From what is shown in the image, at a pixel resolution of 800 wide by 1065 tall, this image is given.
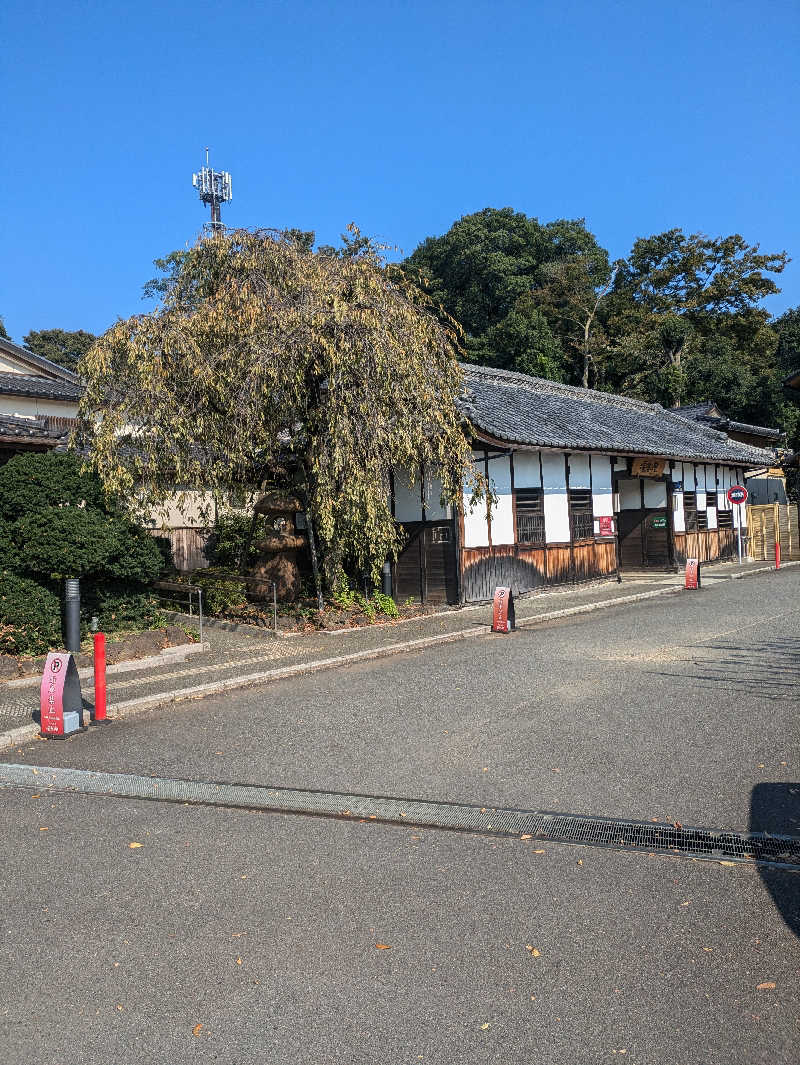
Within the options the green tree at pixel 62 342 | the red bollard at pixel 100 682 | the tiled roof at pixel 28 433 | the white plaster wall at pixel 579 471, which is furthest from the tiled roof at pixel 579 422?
the green tree at pixel 62 342

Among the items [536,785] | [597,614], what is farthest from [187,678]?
[597,614]

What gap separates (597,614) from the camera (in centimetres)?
1652

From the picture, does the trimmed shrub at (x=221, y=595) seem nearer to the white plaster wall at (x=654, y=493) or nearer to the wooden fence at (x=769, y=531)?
the white plaster wall at (x=654, y=493)

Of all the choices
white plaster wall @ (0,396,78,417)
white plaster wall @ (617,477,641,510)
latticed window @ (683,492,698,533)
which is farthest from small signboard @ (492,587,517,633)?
latticed window @ (683,492,698,533)

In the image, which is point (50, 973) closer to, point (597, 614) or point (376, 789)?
point (376, 789)

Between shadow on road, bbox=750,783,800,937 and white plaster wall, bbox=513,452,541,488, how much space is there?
13655 mm

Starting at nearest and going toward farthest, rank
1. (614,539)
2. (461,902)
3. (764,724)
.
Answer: (461,902), (764,724), (614,539)

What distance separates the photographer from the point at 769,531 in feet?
101

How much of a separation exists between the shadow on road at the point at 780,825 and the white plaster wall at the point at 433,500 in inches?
471

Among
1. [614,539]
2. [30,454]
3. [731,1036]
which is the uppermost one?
[30,454]

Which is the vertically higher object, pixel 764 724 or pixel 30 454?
pixel 30 454

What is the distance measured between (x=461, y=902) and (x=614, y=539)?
19.5m

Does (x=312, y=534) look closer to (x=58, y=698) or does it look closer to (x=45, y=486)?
(x=45, y=486)

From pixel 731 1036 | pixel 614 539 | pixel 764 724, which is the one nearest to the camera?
pixel 731 1036
